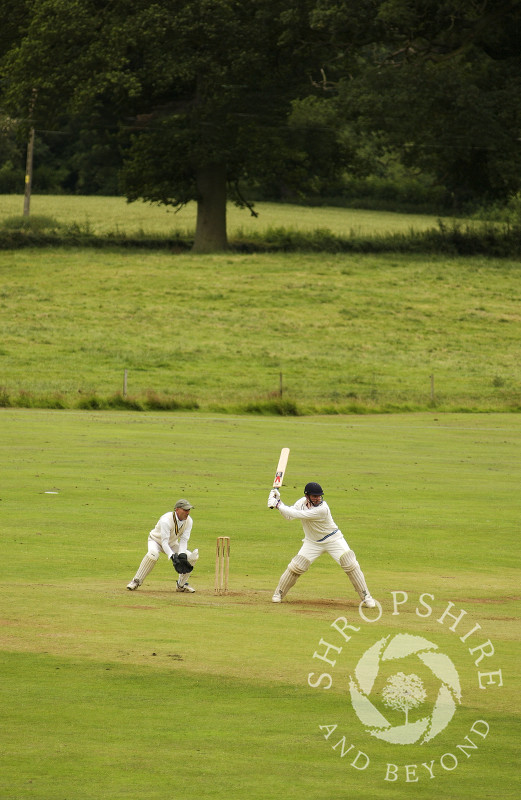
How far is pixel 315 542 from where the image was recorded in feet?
56.9

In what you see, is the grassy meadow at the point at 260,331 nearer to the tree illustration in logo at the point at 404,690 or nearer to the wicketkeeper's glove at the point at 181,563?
the wicketkeeper's glove at the point at 181,563

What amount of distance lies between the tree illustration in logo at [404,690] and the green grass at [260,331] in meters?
34.9

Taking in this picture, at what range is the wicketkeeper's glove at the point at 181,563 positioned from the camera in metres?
17.2

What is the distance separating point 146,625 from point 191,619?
696mm

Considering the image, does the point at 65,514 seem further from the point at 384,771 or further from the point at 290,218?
the point at 290,218

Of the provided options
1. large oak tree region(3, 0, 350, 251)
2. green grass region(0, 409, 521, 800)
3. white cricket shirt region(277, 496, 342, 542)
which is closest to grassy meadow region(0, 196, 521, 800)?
green grass region(0, 409, 521, 800)

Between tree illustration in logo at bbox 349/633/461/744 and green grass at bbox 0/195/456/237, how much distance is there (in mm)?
79064

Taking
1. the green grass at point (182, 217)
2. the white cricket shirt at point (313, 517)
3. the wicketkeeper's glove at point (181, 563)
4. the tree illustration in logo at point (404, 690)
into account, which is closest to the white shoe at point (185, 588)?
the wicketkeeper's glove at point (181, 563)

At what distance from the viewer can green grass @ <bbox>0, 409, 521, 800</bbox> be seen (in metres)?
10.4

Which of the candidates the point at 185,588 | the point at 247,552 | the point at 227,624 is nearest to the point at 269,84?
the point at 247,552

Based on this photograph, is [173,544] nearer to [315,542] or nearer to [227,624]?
[315,542]

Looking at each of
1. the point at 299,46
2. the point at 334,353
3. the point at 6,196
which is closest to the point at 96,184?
the point at 6,196

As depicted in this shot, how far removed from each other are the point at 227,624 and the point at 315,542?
2.26 metres

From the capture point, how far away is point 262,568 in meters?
20.3
